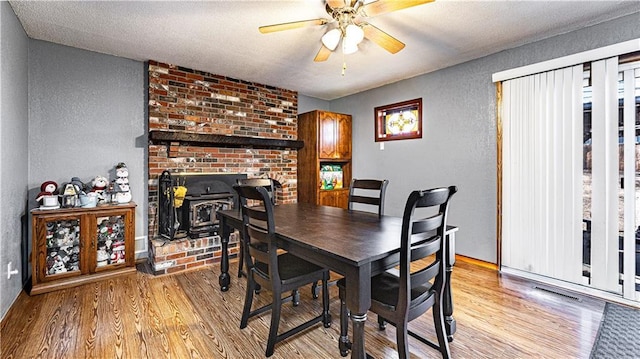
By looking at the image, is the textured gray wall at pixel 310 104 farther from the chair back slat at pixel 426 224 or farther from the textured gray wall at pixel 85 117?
the chair back slat at pixel 426 224

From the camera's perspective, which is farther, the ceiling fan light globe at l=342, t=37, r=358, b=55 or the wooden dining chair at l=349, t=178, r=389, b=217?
the wooden dining chair at l=349, t=178, r=389, b=217

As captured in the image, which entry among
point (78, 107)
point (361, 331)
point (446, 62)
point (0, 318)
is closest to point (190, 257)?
point (0, 318)

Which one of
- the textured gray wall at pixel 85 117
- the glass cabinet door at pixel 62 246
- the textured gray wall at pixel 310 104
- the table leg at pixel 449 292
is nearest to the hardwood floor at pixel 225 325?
the table leg at pixel 449 292

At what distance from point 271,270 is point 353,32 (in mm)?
1698

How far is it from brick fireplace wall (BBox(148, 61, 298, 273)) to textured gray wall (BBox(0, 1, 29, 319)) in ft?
3.44

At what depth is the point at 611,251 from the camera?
2508 millimetres

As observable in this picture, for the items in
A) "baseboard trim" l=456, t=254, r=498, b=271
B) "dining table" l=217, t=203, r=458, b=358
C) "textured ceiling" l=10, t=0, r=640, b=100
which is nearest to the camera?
"dining table" l=217, t=203, r=458, b=358

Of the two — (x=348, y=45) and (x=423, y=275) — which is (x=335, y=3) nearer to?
(x=348, y=45)

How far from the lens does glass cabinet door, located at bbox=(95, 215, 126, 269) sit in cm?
300

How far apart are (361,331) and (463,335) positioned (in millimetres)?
1029

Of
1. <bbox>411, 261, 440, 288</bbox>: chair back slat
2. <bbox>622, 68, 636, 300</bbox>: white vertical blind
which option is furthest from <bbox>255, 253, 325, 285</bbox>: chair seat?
<bbox>622, 68, 636, 300</bbox>: white vertical blind

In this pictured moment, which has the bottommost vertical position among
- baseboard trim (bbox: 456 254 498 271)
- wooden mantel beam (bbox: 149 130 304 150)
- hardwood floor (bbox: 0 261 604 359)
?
hardwood floor (bbox: 0 261 604 359)

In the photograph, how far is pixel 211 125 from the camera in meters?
3.94

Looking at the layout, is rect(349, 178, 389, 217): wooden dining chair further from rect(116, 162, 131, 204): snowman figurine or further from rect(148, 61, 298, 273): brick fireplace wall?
rect(116, 162, 131, 204): snowman figurine
